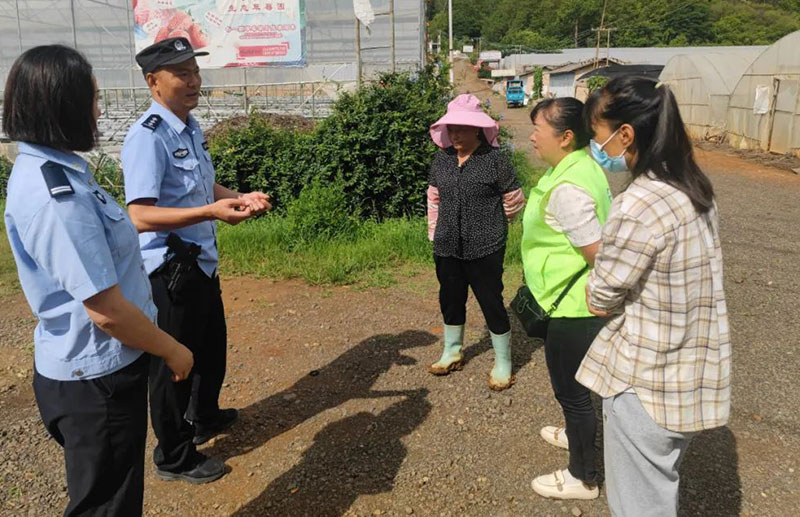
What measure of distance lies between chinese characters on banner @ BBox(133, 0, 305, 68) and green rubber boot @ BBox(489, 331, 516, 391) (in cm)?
1108

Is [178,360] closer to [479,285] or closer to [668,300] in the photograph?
[668,300]

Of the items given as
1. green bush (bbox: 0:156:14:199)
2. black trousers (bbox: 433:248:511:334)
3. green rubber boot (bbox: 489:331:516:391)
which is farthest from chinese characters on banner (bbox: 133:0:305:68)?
green rubber boot (bbox: 489:331:516:391)

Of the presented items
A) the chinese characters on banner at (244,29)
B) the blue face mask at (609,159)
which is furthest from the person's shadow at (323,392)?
the chinese characters on banner at (244,29)

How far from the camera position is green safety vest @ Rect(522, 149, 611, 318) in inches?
90.5

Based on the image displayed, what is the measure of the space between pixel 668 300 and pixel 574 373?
841 millimetres

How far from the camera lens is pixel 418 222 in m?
6.50

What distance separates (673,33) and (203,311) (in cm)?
8942

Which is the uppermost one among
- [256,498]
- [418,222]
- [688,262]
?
[688,262]

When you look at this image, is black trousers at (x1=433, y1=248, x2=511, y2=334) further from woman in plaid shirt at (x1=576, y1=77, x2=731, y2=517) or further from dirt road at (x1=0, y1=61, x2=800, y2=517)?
woman in plaid shirt at (x1=576, y1=77, x2=731, y2=517)

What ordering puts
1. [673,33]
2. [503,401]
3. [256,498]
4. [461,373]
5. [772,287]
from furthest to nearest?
[673,33]
[772,287]
[461,373]
[503,401]
[256,498]

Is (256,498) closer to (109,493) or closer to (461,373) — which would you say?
(109,493)

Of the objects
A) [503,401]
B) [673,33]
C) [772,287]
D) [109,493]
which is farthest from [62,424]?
[673,33]

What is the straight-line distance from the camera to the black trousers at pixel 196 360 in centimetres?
260

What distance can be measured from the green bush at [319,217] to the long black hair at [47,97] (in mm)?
4519
